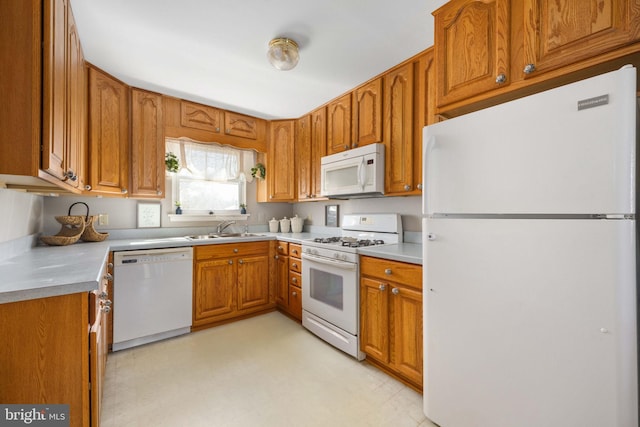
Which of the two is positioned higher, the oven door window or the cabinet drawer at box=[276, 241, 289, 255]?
the cabinet drawer at box=[276, 241, 289, 255]

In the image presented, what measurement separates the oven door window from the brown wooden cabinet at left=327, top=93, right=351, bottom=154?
4.10 feet

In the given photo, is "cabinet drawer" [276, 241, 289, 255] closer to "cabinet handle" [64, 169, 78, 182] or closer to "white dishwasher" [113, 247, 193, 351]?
"white dishwasher" [113, 247, 193, 351]

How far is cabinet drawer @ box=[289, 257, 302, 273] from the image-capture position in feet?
9.18

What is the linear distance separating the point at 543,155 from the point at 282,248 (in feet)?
8.15

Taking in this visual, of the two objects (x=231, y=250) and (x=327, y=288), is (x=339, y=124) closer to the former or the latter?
(x=327, y=288)

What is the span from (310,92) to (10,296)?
8.14 ft

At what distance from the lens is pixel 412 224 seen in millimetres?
2463

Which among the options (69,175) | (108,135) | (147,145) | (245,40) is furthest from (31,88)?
(147,145)

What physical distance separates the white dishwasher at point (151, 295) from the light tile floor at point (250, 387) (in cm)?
11

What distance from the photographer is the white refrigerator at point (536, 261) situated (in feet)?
2.96

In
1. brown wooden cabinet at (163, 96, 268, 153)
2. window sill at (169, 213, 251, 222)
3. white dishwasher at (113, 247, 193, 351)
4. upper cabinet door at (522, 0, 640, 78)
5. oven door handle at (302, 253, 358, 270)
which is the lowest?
white dishwasher at (113, 247, 193, 351)

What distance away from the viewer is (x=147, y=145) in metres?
2.62

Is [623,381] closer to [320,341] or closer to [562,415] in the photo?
[562,415]

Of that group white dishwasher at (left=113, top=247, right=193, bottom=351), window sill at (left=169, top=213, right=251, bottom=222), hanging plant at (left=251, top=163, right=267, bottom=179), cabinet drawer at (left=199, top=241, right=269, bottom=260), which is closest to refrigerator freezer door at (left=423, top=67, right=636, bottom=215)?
cabinet drawer at (left=199, top=241, right=269, bottom=260)
